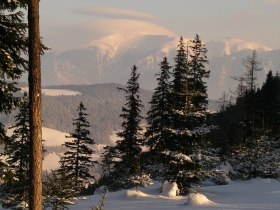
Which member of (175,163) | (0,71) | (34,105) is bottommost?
(175,163)

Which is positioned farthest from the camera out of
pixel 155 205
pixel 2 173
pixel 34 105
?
pixel 155 205

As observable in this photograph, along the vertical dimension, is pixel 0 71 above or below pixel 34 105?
above

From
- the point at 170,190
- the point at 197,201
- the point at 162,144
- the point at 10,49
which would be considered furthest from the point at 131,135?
the point at 10,49

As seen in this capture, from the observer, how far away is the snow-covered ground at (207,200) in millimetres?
20391

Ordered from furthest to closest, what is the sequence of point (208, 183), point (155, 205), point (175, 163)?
point (208, 183)
point (175, 163)
point (155, 205)

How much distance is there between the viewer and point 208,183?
34750 millimetres

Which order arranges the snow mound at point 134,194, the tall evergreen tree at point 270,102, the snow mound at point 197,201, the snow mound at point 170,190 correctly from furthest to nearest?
the tall evergreen tree at point 270,102 → the snow mound at point 134,194 → the snow mound at point 170,190 → the snow mound at point 197,201

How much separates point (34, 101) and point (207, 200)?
12.0 metres

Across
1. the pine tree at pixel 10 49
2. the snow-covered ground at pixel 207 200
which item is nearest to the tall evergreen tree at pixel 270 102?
the snow-covered ground at pixel 207 200

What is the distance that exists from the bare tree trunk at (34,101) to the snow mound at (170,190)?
13.5 m

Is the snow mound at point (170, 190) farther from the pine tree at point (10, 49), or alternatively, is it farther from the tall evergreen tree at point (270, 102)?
the tall evergreen tree at point (270, 102)

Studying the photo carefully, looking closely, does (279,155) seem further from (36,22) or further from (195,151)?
(36,22)

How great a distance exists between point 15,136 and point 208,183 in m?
15.1

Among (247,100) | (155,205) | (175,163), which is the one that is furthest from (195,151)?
(247,100)
